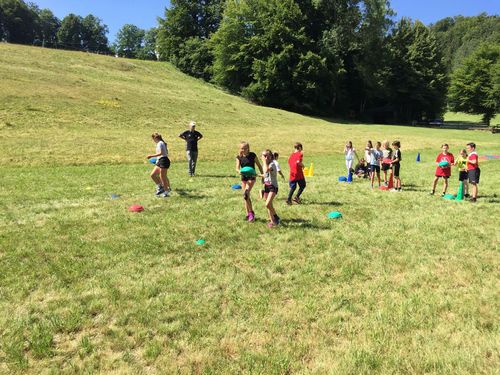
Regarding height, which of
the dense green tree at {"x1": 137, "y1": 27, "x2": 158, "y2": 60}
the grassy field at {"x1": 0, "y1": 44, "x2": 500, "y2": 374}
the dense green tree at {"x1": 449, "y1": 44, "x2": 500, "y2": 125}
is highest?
the dense green tree at {"x1": 137, "y1": 27, "x2": 158, "y2": 60}

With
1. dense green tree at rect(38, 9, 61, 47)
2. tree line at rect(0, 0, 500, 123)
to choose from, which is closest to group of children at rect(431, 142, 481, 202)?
tree line at rect(0, 0, 500, 123)

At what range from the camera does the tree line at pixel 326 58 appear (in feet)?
188

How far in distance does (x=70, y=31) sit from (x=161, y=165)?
13598 cm

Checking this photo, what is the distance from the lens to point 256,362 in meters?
4.43

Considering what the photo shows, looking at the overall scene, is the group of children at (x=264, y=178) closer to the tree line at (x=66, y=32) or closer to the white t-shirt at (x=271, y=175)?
the white t-shirt at (x=271, y=175)

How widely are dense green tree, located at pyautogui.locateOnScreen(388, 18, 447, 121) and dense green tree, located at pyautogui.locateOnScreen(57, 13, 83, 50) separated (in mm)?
99914

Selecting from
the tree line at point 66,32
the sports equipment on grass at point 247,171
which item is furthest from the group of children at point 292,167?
the tree line at point 66,32

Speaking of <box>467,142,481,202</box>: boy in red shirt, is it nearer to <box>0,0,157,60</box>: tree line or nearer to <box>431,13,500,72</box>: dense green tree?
<box>0,0,157,60</box>: tree line

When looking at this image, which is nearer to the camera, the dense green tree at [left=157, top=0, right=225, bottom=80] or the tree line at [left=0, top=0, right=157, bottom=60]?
the dense green tree at [left=157, top=0, right=225, bottom=80]

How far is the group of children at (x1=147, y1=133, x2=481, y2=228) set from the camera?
9.36 m

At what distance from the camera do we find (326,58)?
57469 millimetres

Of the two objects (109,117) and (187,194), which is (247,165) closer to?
(187,194)

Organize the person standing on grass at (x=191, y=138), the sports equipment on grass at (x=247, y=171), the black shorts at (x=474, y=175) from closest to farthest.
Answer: the sports equipment on grass at (x=247, y=171)
the black shorts at (x=474, y=175)
the person standing on grass at (x=191, y=138)

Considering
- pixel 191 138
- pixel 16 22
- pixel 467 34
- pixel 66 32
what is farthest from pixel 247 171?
pixel 467 34
